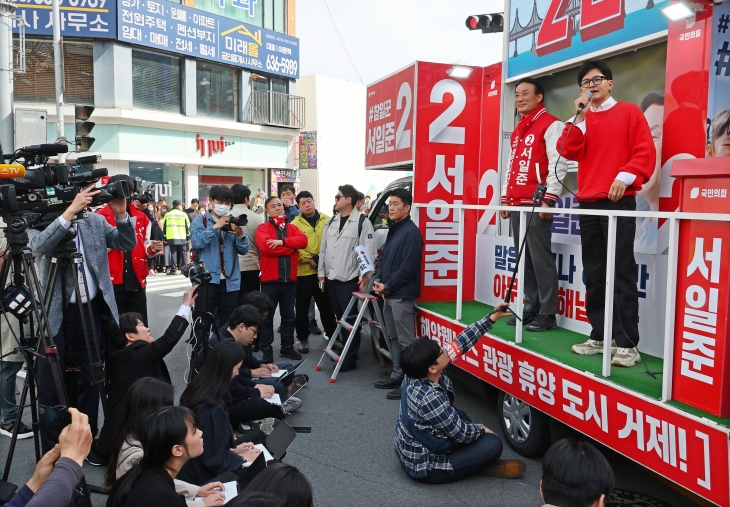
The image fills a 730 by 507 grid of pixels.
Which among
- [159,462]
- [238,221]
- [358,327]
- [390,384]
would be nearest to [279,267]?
[238,221]

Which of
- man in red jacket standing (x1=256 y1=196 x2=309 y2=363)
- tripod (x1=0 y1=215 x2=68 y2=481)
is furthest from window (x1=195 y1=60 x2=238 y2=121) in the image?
tripod (x1=0 y1=215 x2=68 y2=481)

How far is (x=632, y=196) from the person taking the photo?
3.88 meters

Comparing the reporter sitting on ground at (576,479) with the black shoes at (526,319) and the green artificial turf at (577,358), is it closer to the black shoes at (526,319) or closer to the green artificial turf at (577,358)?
the green artificial turf at (577,358)

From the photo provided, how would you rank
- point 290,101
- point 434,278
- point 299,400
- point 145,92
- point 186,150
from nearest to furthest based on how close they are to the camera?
point 299,400 → point 434,278 → point 145,92 → point 186,150 → point 290,101

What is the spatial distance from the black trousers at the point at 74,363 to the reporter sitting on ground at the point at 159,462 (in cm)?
183

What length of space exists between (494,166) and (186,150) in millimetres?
16011

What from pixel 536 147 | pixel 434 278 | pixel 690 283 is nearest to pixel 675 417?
pixel 690 283

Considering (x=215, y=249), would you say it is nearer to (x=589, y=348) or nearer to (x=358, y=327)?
(x=358, y=327)

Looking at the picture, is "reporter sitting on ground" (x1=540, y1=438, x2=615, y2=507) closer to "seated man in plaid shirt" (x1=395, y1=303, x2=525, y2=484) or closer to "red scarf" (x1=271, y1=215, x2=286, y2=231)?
"seated man in plaid shirt" (x1=395, y1=303, x2=525, y2=484)

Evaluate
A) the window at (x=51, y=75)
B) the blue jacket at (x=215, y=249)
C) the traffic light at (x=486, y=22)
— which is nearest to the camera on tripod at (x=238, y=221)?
the blue jacket at (x=215, y=249)

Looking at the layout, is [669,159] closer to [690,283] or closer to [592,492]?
[690,283]

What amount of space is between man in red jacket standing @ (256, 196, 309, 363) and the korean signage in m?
19.4

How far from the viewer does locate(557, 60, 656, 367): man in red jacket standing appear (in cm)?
367

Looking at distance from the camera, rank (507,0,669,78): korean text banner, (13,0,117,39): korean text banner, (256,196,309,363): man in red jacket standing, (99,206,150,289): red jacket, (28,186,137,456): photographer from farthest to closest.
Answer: (13,0,117,39): korean text banner
(256,196,309,363): man in red jacket standing
(99,206,150,289): red jacket
(507,0,669,78): korean text banner
(28,186,137,456): photographer
